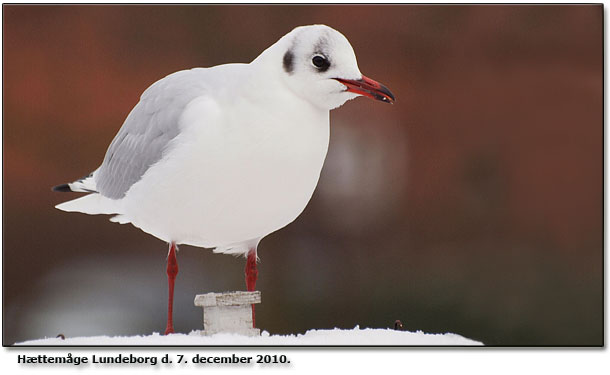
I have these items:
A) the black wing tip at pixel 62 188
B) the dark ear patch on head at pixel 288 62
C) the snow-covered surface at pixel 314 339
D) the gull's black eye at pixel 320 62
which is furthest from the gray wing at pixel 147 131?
the snow-covered surface at pixel 314 339

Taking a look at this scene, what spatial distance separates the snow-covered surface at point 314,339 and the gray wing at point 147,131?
515 mm

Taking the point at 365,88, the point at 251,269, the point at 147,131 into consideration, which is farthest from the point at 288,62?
the point at 251,269

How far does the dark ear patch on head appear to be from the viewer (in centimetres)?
311

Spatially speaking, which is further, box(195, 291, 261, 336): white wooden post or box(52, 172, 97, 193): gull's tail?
box(52, 172, 97, 193): gull's tail

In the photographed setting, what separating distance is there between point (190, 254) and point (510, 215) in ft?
4.06

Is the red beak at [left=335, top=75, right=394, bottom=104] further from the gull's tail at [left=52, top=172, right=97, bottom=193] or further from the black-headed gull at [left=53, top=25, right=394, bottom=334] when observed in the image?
the gull's tail at [left=52, top=172, right=97, bottom=193]

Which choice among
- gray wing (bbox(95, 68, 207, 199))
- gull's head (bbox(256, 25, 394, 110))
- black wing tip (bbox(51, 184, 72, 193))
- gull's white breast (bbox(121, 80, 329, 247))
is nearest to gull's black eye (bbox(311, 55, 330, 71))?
gull's head (bbox(256, 25, 394, 110))

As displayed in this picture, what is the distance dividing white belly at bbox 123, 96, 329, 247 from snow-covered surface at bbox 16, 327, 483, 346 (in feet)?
1.22

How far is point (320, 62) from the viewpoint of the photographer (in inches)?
121

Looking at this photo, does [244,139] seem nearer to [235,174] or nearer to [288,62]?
[235,174]

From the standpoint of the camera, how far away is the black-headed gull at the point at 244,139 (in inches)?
122

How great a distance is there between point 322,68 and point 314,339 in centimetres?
100
